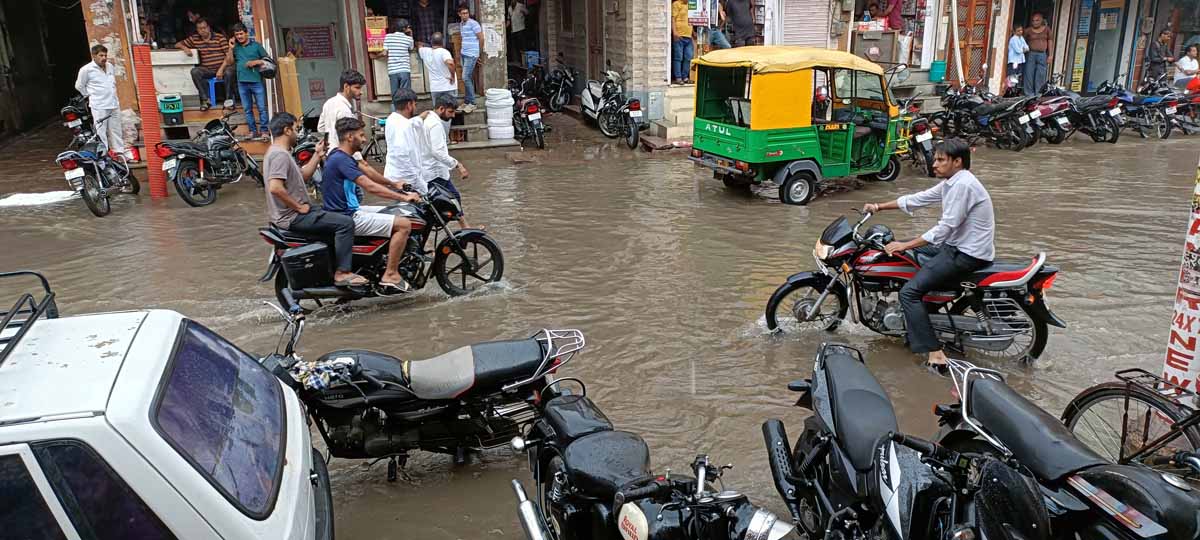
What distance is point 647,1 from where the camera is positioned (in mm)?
14852

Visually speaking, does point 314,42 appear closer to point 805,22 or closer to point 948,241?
point 805,22

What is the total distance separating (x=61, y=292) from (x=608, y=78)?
9.87 m

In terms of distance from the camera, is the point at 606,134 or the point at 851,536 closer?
the point at 851,536

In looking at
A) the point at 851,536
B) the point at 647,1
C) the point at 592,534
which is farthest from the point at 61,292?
the point at 647,1

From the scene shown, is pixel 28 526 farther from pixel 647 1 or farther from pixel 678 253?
pixel 647 1

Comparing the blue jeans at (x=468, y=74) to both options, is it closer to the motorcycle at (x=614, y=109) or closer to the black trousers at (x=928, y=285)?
the motorcycle at (x=614, y=109)

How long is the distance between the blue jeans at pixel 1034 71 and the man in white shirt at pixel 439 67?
38.5 ft

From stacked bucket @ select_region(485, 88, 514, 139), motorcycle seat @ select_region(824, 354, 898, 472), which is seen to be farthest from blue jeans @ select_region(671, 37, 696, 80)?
motorcycle seat @ select_region(824, 354, 898, 472)

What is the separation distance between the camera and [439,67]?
13523mm

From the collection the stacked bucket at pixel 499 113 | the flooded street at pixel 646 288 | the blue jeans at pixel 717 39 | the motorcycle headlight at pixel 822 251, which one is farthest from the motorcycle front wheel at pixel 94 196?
the blue jeans at pixel 717 39

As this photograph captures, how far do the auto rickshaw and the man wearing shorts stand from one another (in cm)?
464

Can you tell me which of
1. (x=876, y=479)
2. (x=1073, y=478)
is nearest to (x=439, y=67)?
(x=876, y=479)

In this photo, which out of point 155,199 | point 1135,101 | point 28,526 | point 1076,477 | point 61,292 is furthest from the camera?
point 1135,101

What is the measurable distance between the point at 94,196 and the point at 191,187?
41.2 inches
